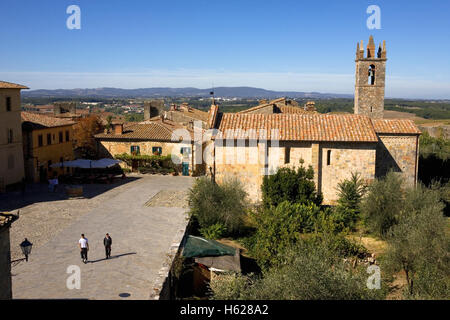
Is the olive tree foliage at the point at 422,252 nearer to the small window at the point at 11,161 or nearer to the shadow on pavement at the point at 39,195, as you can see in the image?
the shadow on pavement at the point at 39,195

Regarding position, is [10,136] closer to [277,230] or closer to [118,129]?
[118,129]

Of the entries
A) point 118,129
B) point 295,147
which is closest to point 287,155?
point 295,147

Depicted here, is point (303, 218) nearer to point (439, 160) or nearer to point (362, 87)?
point (362, 87)

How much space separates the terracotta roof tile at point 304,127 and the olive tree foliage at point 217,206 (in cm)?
441

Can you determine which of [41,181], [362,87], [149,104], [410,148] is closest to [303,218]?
[410,148]

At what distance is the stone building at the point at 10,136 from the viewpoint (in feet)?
91.5

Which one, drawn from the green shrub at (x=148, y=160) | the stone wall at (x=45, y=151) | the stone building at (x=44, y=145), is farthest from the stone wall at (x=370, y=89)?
the stone wall at (x=45, y=151)

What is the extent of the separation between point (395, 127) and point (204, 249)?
1788cm

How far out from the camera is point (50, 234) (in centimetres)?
1922

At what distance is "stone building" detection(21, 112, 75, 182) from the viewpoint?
3097cm

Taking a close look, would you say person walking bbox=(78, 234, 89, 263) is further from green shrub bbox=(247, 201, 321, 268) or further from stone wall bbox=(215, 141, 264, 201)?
stone wall bbox=(215, 141, 264, 201)

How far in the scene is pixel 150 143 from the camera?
120 feet

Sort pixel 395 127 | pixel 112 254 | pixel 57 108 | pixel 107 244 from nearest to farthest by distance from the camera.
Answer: pixel 107 244 < pixel 112 254 < pixel 395 127 < pixel 57 108

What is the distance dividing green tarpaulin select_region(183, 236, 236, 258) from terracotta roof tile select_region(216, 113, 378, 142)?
31.9 feet
